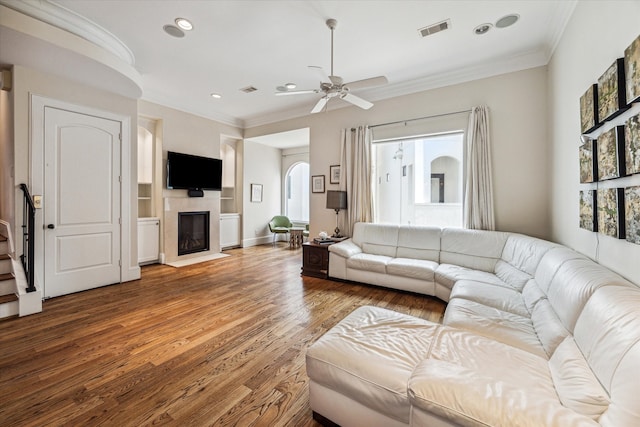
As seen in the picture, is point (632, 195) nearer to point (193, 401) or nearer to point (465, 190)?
point (465, 190)

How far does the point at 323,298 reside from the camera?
3.56 meters

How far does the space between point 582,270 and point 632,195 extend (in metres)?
0.53

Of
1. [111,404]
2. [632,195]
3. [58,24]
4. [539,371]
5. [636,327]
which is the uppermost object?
[58,24]

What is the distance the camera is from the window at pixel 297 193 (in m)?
8.31

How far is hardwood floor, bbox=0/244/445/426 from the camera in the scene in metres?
1.66

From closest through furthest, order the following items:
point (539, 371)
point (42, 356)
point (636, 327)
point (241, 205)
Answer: point (636, 327) → point (539, 371) → point (42, 356) → point (241, 205)

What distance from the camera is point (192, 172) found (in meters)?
5.59

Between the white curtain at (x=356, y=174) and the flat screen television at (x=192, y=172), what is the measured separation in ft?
9.66

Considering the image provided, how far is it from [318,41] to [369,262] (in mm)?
2970

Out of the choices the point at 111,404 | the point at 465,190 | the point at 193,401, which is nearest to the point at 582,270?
the point at 465,190

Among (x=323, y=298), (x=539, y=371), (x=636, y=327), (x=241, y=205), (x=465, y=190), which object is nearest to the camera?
(x=636, y=327)

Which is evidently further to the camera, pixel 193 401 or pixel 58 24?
pixel 58 24

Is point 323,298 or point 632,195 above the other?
point 632,195

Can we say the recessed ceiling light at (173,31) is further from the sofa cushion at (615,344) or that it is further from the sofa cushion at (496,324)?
the sofa cushion at (615,344)
